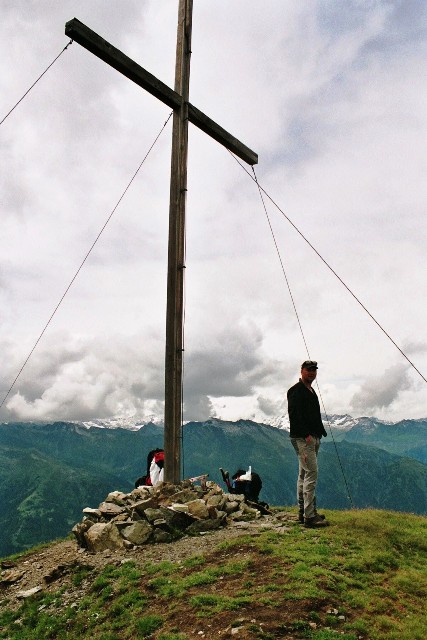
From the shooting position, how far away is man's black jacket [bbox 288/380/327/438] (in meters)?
11.4

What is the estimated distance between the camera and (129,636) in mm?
6762

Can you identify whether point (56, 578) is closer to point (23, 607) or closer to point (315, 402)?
point (23, 607)

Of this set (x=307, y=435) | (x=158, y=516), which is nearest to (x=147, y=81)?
(x=307, y=435)

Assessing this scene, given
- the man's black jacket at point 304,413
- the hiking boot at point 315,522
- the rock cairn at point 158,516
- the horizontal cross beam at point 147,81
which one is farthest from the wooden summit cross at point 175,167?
the hiking boot at point 315,522

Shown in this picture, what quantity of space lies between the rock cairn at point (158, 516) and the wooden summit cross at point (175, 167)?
1.97 feet

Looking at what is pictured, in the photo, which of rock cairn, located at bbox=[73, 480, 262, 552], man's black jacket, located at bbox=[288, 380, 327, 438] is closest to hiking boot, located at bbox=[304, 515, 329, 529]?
rock cairn, located at bbox=[73, 480, 262, 552]

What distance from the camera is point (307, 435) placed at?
11.3 metres

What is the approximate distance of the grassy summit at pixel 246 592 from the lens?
21.3 feet

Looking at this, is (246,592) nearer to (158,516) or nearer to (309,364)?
(158,516)

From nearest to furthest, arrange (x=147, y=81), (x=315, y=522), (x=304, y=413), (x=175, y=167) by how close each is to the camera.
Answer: (x=315, y=522) < (x=304, y=413) < (x=147, y=81) < (x=175, y=167)

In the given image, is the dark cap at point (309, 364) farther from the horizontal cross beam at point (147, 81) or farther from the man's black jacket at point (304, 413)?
the horizontal cross beam at point (147, 81)

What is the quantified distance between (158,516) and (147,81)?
11862 mm

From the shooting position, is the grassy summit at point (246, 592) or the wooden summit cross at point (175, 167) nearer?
the grassy summit at point (246, 592)

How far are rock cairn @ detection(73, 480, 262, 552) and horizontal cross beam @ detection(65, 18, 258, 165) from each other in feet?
36.2
